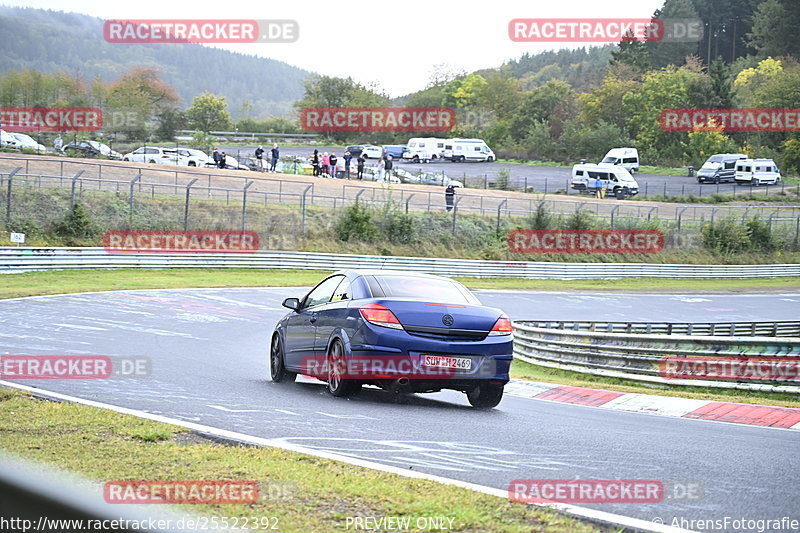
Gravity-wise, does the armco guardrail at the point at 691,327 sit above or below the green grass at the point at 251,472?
below

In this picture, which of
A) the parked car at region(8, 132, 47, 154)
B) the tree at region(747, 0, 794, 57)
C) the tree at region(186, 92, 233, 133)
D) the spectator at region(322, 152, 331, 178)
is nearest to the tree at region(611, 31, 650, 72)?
the tree at region(747, 0, 794, 57)

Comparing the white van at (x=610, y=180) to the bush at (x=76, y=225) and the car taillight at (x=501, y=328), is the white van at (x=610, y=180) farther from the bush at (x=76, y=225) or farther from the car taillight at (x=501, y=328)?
the car taillight at (x=501, y=328)

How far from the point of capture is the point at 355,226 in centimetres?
4434

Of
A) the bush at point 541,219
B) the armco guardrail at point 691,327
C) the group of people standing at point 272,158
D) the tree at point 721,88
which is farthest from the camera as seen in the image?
the tree at point 721,88

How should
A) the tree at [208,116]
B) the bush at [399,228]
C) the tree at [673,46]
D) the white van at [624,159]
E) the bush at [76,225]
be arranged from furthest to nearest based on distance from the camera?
the tree at [673,46]
the tree at [208,116]
the white van at [624,159]
the bush at [399,228]
the bush at [76,225]

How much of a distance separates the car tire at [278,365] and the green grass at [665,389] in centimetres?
443

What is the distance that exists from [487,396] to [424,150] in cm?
7756

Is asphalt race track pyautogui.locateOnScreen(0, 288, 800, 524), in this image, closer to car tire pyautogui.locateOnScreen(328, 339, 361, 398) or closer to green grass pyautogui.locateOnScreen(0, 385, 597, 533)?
car tire pyautogui.locateOnScreen(328, 339, 361, 398)

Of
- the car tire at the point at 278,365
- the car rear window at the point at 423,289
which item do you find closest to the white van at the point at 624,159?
the car tire at the point at 278,365

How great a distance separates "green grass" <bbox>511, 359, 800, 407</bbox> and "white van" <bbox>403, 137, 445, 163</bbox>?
226ft

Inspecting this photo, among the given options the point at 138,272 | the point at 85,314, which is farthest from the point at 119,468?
the point at 138,272

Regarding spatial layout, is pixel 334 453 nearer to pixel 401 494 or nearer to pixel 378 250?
pixel 401 494

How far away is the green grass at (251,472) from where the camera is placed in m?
5.14

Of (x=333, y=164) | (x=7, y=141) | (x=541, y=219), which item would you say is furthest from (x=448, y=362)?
(x=7, y=141)
